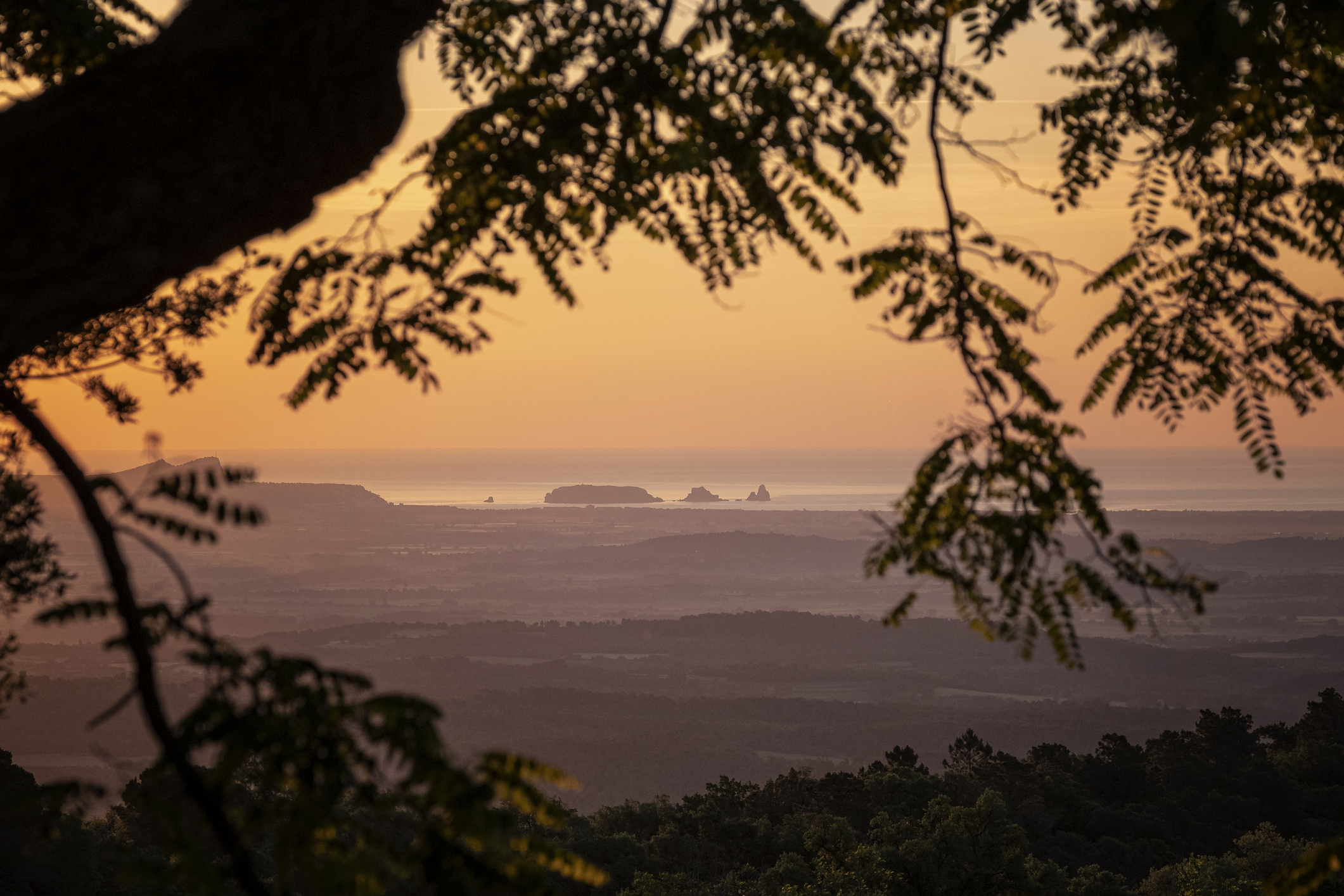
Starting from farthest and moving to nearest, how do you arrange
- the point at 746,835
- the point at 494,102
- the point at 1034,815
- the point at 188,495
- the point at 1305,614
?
1. the point at 1305,614
2. the point at 1034,815
3. the point at 746,835
4. the point at 494,102
5. the point at 188,495

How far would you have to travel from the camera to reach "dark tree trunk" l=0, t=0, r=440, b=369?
2.89 metres

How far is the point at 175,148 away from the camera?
2984 millimetres

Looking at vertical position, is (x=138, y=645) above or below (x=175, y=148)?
below

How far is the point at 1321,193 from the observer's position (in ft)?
16.5

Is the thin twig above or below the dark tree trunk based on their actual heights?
below

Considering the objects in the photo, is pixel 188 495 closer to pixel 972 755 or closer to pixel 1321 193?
pixel 1321 193

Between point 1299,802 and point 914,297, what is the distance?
172 feet

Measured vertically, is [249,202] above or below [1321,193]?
below

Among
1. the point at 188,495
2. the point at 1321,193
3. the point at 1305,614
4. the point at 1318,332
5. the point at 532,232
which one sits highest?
the point at 1321,193

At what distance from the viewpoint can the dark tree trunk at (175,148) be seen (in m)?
2.89

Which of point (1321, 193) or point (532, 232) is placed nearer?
point (532, 232)

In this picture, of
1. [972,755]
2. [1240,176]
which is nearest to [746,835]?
[972,755]

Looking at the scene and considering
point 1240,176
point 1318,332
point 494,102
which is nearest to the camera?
point 494,102

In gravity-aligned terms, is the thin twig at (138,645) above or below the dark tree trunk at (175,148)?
below
